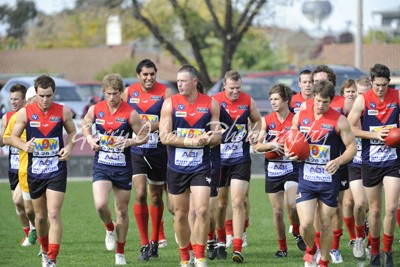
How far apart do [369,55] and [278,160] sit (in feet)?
158

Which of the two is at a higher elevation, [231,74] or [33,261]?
[231,74]

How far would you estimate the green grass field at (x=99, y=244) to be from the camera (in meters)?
10.3

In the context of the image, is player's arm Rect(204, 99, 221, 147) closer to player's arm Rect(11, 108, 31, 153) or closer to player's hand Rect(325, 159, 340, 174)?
player's hand Rect(325, 159, 340, 174)

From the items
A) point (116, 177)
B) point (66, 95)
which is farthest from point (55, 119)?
point (66, 95)

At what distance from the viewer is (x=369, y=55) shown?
189 ft

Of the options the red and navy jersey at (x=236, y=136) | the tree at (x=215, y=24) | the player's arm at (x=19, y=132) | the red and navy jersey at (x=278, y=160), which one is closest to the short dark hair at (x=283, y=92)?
the red and navy jersey at (x=278, y=160)

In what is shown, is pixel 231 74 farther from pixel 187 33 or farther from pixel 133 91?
pixel 187 33

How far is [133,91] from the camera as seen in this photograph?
36.2ft

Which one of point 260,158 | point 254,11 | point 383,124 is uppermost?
point 254,11

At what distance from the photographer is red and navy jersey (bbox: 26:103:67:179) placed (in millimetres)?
9516

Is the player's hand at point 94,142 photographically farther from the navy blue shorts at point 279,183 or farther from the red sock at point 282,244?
the red sock at point 282,244

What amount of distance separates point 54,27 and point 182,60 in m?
46.5

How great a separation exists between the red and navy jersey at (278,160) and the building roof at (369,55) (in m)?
45.6

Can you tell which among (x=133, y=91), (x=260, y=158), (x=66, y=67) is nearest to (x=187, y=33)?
(x=260, y=158)
